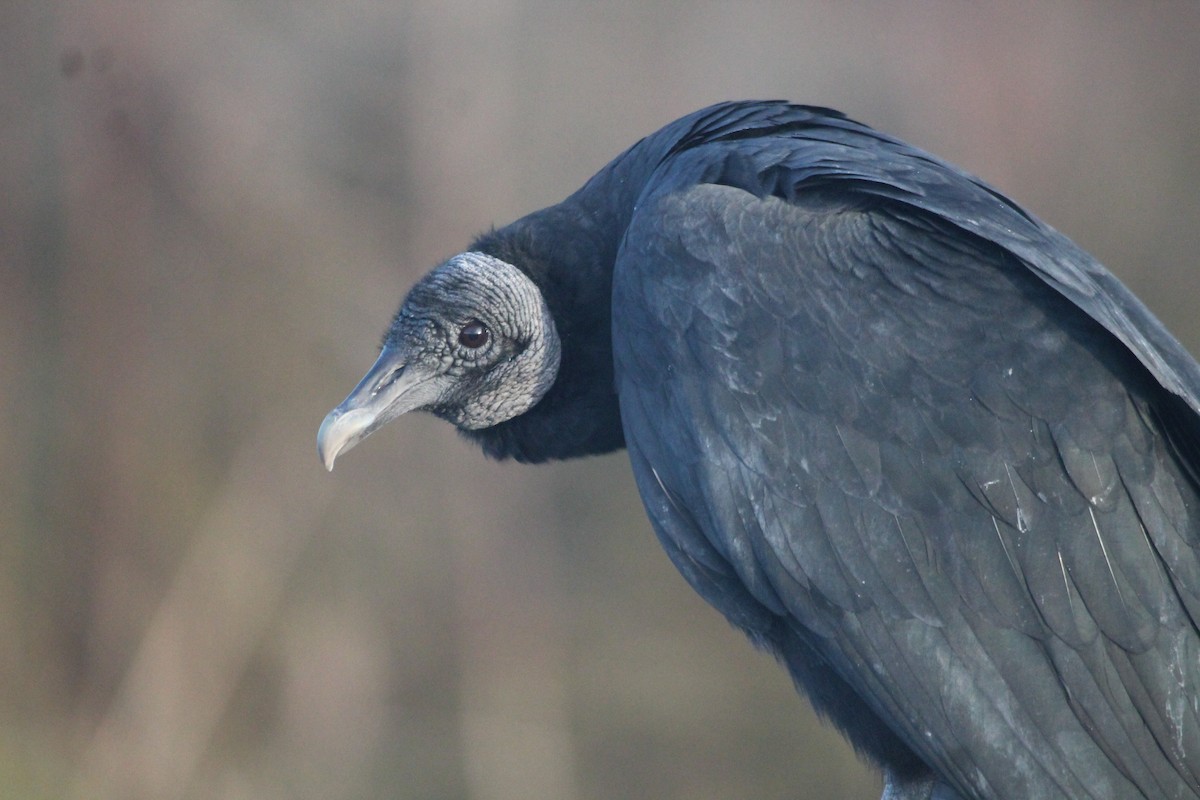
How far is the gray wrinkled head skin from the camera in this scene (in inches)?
97.0

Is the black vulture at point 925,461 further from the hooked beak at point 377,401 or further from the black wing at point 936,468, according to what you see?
the hooked beak at point 377,401

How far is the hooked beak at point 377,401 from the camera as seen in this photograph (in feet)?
7.53

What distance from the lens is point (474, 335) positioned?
2.51 metres

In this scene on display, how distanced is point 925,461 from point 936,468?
20mm

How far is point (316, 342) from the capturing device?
500 cm

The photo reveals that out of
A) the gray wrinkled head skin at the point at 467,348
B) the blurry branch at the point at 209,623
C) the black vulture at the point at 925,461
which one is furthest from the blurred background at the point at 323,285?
the black vulture at the point at 925,461

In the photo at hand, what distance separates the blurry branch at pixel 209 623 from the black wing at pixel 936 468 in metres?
3.27

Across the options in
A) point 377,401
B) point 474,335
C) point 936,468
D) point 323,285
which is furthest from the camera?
point 323,285

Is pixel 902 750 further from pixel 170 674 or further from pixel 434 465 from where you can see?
pixel 170 674

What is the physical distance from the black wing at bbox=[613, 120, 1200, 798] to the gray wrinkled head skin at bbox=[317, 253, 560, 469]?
49 cm

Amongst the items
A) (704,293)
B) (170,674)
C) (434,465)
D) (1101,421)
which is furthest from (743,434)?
(170,674)

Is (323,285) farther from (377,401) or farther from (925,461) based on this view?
(925,461)

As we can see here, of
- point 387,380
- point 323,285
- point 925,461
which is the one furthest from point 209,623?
point 925,461

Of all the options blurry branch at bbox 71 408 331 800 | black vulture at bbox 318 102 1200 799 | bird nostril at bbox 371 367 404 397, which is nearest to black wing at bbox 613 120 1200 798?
black vulture at bbox 318 102 1200 799
